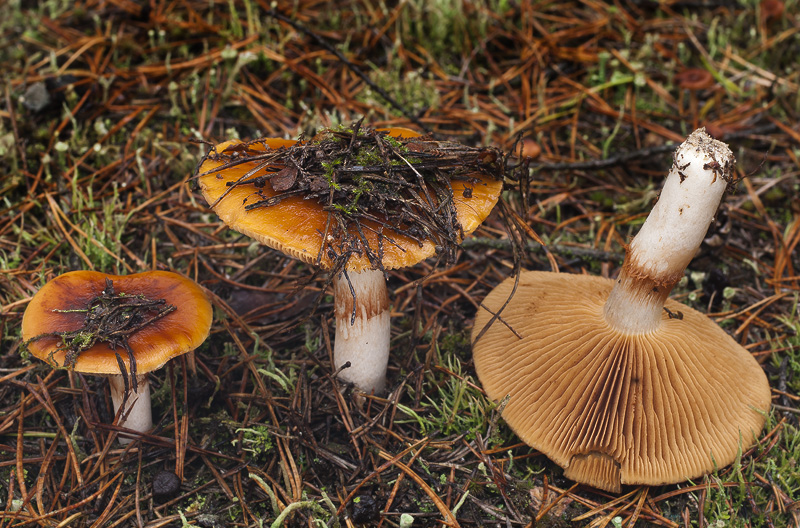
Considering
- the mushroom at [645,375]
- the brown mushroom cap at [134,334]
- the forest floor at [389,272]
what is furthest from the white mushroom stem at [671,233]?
the brown mushroom cap at [134,334]

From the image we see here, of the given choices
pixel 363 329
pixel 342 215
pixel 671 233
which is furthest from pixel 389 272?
pixel 671 233

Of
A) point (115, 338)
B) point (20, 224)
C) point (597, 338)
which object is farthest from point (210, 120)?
point (597, 338)

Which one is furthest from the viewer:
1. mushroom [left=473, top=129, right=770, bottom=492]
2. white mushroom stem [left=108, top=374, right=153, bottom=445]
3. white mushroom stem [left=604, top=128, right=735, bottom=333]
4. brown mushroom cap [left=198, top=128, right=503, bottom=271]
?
white mushroom stem [left=108, top=374, right=153, bottom=445]

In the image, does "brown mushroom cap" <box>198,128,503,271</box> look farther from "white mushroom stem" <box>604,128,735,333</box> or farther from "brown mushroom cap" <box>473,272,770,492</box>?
"brown mushroom cap" <box>473,272,770,492</box>

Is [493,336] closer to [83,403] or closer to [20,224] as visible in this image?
[83,403]

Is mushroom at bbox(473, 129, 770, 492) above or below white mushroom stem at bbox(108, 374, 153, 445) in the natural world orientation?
above

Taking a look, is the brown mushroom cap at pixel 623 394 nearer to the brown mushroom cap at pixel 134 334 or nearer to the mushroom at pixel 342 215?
the mushroom at pixel 342 215

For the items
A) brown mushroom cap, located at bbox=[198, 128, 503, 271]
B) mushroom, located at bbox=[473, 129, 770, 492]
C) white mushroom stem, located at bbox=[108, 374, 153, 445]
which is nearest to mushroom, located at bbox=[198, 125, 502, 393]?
brown mushroom cap, located at bbox=[198, 128, 503, 271]
